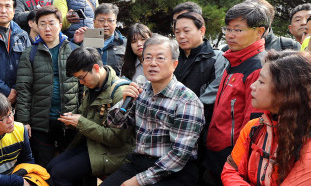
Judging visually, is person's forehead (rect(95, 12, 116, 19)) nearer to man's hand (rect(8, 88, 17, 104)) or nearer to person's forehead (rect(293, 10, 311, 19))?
man's hand (rect(8, 88, 17, 104))

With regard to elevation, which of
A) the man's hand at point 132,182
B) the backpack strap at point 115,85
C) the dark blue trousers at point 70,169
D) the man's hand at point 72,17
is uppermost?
the man's hand at point 72,17

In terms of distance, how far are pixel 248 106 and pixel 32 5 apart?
381cm

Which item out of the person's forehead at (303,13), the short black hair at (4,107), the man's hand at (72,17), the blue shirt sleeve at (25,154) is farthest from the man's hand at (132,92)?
the person's forehead at (303,13)

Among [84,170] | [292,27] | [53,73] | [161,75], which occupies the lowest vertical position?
[84,170]

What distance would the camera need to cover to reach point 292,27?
4738 mm


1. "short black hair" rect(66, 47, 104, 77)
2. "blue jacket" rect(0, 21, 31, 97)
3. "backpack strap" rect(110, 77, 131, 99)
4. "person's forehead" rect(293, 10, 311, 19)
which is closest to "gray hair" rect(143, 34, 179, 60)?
"backpack strap" rect(110, 77, 131, 99)

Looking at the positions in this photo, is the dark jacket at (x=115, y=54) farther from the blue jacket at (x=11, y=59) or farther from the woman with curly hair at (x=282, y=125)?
the woman with curly hair at (x=282, y=125)

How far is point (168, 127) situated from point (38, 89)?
1921 mm

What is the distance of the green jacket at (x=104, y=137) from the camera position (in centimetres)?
286

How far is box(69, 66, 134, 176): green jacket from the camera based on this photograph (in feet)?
9.39

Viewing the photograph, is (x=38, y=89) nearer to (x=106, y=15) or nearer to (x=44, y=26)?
(x=44, y=26)

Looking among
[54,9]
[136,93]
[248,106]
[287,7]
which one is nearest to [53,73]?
[54,9]

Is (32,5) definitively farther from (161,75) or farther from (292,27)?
(292,27)

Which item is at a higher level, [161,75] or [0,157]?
[161,75]
